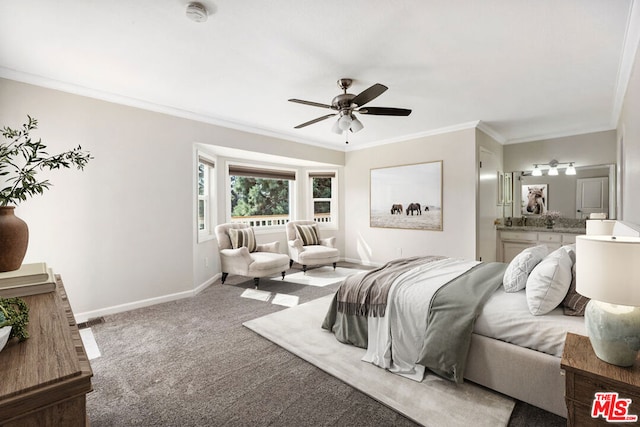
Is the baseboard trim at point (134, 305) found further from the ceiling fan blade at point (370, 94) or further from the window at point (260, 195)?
the ceiling fan blade at point (370, 94)

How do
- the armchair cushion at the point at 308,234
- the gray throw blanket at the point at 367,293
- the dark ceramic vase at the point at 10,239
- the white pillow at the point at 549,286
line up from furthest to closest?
the armchair cushion at the point at 308,234
the gray throw blanket at the point at 367,293
the white pillow at the point at 549,286
the dark ceramic vase at the point at 10,239

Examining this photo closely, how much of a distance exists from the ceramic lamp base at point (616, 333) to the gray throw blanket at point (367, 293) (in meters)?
1.34

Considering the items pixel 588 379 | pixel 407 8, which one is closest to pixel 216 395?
pixel 588 379

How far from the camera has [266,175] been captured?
599cm

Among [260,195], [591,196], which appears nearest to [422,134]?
[591,196]

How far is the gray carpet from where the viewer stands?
5.84ft

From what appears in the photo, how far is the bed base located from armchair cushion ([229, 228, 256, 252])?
354cm

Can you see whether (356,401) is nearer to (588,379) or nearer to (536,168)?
(588,379)

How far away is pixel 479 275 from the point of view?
2602 mm

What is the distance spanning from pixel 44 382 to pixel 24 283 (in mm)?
949

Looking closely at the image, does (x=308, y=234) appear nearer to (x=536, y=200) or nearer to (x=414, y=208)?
(x=414, y=208)

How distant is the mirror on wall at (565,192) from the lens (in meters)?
4.81

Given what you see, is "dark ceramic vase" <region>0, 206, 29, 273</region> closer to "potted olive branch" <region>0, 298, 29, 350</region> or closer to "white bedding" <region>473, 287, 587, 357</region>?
"potted olive branch" <region>0, 298, 29, 350</region>

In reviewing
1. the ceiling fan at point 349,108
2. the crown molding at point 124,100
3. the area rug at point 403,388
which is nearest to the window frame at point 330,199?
the crown molding at point 124,100
